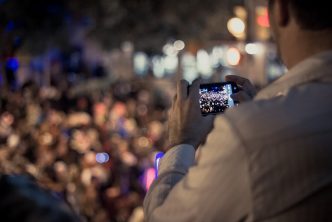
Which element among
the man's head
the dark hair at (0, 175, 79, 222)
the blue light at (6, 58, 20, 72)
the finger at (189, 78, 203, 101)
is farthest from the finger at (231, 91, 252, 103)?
the blue light at (6, 58, 20, 72)

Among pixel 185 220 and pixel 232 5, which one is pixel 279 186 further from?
pixel 232 5

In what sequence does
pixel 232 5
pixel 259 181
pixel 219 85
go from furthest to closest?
pixel 232 5 < pixel 219 85 < pixel 259 181

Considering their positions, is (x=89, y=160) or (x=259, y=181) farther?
(x=89, y=160)

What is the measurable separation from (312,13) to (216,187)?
469mm

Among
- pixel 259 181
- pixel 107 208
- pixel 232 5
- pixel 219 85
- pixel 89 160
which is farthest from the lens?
pixel 232 5

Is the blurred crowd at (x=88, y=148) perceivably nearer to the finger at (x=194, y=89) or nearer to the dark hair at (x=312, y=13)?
the finger at (x=194, y=89)

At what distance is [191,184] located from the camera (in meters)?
1.44

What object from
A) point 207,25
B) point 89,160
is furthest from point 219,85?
point 207,25

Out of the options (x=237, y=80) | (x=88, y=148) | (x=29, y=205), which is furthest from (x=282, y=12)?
(x=88, y=148)

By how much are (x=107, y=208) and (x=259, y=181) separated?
9954mm

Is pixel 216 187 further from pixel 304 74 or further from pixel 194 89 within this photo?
pixel 194 89

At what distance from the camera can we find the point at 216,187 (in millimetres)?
1392

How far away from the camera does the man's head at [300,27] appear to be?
4.93 ft

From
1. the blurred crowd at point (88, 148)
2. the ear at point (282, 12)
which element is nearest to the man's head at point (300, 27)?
the ear at point (282, 12)
